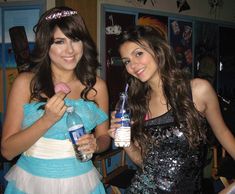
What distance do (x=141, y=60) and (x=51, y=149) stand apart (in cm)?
84

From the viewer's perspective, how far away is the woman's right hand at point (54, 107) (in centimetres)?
161

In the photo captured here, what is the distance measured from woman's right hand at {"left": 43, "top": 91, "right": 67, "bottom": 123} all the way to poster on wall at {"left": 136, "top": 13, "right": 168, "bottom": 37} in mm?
2837

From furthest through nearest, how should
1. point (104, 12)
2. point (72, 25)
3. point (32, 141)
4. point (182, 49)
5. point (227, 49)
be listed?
point (227, 49), point (182, 49), point (104, 12), point (72, 25), point (32, 141)

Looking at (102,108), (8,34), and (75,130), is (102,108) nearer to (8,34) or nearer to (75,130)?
(75,130)

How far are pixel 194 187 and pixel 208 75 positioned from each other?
3.56 metres

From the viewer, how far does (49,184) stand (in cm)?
177

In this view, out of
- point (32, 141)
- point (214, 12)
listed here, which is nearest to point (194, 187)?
point (32, 141)

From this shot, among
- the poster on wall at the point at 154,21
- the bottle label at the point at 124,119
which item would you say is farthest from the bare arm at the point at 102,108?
the poster on wall at the point at 154,21

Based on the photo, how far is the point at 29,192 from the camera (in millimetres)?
1777

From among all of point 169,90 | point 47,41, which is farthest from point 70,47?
point 169,90

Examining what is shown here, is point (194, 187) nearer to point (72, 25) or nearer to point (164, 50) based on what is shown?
point (164, 50)

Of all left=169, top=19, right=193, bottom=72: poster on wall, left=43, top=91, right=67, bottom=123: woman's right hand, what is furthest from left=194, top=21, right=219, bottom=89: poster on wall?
left=43, top=91, right=67, bottom=123: woman's right hand

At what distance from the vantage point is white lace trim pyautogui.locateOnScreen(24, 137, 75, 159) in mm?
1792

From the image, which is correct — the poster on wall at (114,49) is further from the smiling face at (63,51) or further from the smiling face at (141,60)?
the smiling face at (63,51)
